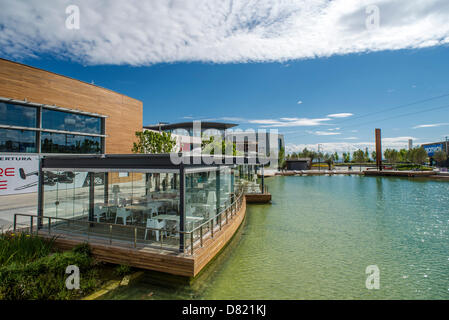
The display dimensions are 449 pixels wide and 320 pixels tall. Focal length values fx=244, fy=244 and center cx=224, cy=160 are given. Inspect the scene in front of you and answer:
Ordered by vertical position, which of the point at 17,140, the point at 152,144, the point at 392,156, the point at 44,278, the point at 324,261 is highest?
the point at 392,156

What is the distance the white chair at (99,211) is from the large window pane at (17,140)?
1642cm

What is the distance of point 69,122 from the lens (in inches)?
969

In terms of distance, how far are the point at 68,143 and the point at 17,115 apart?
5.13 metres

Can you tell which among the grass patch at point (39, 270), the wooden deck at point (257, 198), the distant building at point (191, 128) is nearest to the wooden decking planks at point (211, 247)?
the grass patch at point (39, 270)

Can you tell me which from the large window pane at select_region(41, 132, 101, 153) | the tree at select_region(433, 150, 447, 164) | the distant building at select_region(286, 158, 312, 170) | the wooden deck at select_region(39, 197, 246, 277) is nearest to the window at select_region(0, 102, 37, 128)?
the large window pane at select_region(41, 132, 101, 153)

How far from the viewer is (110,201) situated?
941 cm

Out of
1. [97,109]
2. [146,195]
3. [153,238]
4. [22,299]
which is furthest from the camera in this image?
[97,109]

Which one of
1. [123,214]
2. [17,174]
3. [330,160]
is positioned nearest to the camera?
[123,214]

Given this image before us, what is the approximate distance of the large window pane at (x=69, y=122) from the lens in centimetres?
2258

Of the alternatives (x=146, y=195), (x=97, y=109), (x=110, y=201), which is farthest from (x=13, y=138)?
(x=146, y=195)

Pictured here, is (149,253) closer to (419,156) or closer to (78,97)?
(78,97)

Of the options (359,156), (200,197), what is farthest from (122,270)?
(359,156)

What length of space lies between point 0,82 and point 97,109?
9117 millimetres

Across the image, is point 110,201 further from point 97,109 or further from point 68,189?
point 97,109
